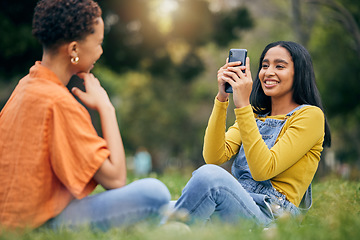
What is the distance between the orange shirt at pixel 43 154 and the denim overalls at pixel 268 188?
1436 millimetres

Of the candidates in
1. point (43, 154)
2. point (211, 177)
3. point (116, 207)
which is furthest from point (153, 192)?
point (43, 154)

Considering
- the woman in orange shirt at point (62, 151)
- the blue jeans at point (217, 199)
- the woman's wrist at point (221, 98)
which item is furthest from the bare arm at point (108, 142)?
the woman's wrist at point (221, 98)

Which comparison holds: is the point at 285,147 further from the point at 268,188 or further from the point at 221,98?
the point at 221,98

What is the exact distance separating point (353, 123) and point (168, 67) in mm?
10596

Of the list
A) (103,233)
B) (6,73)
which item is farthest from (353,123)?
(103,233)

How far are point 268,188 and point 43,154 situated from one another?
1.81 m

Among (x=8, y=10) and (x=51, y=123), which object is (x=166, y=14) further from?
(x=51, y=123)

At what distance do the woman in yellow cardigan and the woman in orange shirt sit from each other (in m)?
0.53

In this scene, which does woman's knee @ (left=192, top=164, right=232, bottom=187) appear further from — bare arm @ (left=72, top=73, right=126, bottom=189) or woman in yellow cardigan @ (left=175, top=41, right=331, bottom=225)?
bare arm @ (left=72, top=73, right=126, bottom=189)

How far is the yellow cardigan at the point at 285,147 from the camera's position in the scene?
325cm

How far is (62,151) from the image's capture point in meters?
2.53

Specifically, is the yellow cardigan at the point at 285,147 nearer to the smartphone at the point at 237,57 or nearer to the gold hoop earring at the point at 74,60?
the smartphone at the point at 237,57

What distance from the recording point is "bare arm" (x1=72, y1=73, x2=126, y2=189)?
262 centimetres

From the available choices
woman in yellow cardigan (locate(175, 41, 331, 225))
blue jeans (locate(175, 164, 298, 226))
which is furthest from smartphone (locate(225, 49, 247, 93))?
blue jeans (locate(175, 164, 298, 226))
